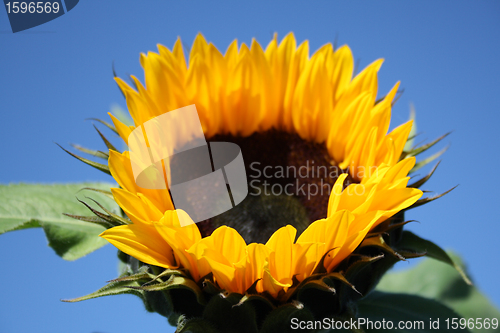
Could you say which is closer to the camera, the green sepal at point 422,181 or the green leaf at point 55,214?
the green sepal at point 422,181

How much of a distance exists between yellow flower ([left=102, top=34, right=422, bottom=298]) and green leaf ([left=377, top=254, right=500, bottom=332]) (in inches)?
45.6

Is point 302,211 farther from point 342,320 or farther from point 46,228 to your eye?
point 46,228

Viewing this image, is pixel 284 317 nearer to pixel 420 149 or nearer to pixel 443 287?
pixel 420 149

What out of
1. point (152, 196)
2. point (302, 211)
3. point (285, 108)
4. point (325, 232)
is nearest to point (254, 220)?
point (302, 211)

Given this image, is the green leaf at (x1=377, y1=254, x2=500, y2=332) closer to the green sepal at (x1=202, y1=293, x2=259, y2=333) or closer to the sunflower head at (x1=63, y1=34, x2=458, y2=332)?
the sunflower head at (x1=63, y1=34, x2=458, y2=332)

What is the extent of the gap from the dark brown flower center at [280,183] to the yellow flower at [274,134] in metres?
0.03

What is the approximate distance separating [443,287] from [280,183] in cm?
138

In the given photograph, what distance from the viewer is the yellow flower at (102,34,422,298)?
1.40 meters

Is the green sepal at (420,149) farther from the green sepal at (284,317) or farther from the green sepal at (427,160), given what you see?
the green sepal at (284,317)

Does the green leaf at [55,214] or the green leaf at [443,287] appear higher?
the green leaf at [55,214]

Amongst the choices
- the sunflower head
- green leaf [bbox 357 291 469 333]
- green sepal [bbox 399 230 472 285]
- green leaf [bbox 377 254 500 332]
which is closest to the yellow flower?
the sunflower head

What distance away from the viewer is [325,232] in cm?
141

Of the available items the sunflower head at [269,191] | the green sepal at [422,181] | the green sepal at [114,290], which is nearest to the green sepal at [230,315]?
the sunflower head at [269,191]

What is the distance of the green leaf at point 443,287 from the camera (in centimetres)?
270
